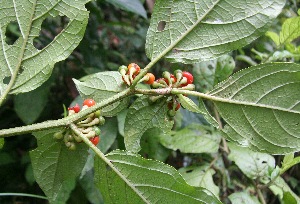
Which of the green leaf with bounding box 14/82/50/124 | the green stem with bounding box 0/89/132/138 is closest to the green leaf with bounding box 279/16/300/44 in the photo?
the green stem with bounding box 0/89/132/138

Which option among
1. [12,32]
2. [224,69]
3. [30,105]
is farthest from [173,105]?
[12,32]

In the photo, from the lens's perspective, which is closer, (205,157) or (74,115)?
(74,115)

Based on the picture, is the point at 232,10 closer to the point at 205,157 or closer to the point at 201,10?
the point at 201,10

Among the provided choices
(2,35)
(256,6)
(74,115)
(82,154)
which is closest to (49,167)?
(82,154)

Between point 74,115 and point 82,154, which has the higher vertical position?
point 74,115

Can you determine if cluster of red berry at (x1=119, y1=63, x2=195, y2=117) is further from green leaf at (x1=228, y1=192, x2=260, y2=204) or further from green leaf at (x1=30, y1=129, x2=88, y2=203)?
green leaf at (x1=228, y1=192, x2=260, y2=204)

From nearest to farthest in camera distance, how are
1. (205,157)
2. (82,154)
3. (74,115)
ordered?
(74,115) < (82,154) < (205,157)

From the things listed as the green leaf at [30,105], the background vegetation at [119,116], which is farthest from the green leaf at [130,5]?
the green leaf at [30,105]
